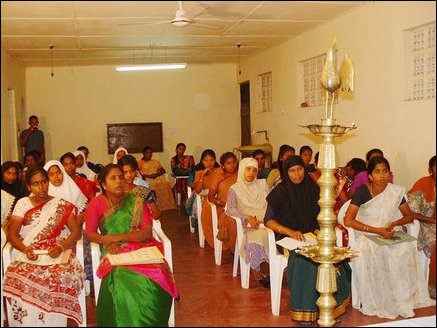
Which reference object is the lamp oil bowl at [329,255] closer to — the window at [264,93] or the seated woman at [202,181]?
the seated woman at [202,181]

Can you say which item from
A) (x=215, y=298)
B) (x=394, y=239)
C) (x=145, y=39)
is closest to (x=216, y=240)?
(x=215, y=298)

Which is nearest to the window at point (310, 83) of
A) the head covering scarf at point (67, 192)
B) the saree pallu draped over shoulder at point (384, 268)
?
the saree pallu draped over shoulder at point (384, 268)

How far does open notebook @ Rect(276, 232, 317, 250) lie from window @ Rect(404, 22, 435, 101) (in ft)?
3.67

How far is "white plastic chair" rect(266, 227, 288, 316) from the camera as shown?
11.5 feet

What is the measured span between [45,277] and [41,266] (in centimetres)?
8

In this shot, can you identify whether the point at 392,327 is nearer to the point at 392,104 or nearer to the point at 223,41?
the point at 392,104

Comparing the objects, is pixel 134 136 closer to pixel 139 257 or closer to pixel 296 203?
pixel 296 203

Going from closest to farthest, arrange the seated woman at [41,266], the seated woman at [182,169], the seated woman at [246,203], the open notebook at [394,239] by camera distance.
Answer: the seated woman at [41,266] < the open notebook at [394,239] < the seated woman at [246,203] < the seated woman at [182,169]

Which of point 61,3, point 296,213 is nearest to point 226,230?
point 296,213

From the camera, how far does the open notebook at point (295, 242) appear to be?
3.48 metres

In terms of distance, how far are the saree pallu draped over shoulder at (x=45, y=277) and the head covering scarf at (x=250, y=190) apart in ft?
5.60

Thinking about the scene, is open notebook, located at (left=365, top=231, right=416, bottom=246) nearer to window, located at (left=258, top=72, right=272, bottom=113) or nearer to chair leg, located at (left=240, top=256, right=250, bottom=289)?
chair leg, located at (left=240, top=256, right=250, bottom=289)

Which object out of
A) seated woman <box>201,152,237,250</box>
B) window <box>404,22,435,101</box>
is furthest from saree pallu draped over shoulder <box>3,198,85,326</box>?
window <box>404,22,435,101</box>

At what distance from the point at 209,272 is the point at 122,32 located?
319cm
